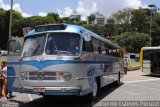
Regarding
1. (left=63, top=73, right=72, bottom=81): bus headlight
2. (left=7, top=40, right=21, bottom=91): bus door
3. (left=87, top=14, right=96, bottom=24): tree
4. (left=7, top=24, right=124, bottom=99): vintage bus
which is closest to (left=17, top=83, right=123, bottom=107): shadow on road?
(left=7, top=24, right=124, bottom=99): vintage bus

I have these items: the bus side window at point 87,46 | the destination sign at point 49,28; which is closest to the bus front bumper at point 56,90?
the bus side window at point 87,46

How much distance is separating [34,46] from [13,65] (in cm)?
148

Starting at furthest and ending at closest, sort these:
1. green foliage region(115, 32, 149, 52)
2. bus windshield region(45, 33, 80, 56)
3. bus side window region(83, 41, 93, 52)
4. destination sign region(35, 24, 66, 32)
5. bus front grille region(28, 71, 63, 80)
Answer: green foliage region(115, 32, 149, 52) < bus side window region(83, 41, 93, 52) < destination sign region(35, 24, 66, 32) < bus windshield region(45, 33, 80, 56) < bus front grille region(28, 71, 63, 80)

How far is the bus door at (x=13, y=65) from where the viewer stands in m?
13.9

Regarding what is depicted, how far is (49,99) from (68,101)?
880 millimetres

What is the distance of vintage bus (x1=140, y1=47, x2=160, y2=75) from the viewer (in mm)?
31578

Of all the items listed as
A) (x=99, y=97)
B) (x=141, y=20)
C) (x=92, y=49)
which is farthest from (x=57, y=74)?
(x=141, y=20)

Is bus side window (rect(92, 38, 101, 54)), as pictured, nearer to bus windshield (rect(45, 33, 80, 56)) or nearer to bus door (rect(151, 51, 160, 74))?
bus windshield (rect(45, 33, 80, 56))

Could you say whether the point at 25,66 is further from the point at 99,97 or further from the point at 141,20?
the point at 141,20

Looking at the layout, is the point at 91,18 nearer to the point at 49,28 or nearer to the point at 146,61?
the point at 146,61

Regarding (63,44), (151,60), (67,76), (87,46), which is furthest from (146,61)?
(67,76)

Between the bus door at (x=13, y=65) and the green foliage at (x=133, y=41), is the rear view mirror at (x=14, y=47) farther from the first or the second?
the green foliage at (x=133, y=41)

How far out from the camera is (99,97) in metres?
16.5

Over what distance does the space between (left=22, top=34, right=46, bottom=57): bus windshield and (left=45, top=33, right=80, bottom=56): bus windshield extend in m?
0.23
